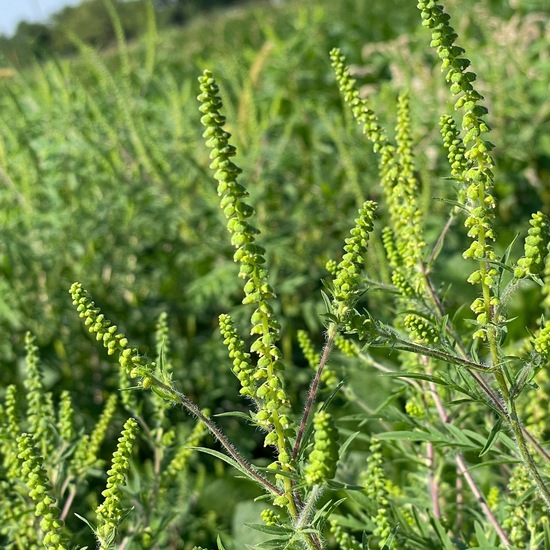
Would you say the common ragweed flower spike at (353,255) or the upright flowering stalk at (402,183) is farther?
the upright flowering stalk at (402,183)

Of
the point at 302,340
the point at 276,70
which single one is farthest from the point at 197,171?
the point at 276,70

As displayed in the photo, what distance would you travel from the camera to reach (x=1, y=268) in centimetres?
308

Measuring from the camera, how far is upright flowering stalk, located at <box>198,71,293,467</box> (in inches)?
35.6

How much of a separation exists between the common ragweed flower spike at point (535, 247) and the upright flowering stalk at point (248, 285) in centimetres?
37

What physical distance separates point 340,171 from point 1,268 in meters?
1.95

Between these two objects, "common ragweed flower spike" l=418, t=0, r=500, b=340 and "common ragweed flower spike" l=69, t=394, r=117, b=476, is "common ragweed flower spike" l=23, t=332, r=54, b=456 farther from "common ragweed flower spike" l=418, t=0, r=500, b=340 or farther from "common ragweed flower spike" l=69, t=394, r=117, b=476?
"common ragweed flower spike" l=418, t=0, r=500, b=340

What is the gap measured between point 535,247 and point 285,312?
2387 mm

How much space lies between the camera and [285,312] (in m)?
3.40

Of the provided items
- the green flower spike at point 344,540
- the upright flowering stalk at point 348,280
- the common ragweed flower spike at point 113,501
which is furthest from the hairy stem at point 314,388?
the green flower spike at point 344,540

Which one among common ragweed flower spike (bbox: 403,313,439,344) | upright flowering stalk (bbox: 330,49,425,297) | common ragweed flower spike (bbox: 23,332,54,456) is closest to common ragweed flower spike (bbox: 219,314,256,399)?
common ragweed flower spike (bbox: 403,313,439,344)

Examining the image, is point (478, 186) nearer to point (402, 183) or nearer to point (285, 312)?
point (402, 183)

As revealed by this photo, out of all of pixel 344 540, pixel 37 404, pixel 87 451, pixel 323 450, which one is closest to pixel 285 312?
pixel 87 451

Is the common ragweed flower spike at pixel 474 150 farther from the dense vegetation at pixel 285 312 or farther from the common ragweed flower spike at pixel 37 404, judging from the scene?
the common ragweed flower spike at pixel 37 404

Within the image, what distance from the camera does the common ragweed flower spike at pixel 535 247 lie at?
3.41 ft
